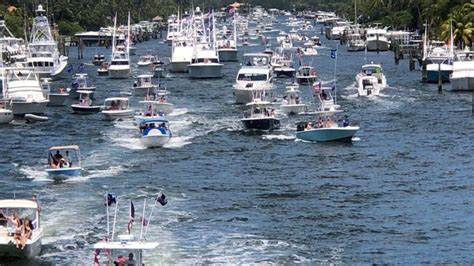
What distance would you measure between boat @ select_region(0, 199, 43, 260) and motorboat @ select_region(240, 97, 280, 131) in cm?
4215

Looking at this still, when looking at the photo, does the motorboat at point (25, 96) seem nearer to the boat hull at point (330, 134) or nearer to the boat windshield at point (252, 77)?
the boat windshield at point (252, 77)

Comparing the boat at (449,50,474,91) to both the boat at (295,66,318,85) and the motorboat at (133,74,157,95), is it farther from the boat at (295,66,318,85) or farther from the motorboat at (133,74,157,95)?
the motorboat at (133,74,157,95)

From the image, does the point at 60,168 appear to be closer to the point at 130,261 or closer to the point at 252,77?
the point at 130,261

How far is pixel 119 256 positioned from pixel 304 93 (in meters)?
83.0

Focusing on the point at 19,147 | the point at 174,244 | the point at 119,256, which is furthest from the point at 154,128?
the point at 119,256

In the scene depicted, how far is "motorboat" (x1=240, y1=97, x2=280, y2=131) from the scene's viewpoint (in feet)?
321

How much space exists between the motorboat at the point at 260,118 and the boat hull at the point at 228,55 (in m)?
85.1

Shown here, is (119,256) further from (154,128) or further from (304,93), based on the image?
(304,93)

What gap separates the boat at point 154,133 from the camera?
88125mm

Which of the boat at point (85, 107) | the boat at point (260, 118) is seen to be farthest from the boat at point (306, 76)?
the boat at point (260, 118)

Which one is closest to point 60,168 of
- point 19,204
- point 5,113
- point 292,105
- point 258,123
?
point 19,204

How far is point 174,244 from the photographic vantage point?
5662 cm

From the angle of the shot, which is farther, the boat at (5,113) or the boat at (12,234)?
the boat at (5,113)

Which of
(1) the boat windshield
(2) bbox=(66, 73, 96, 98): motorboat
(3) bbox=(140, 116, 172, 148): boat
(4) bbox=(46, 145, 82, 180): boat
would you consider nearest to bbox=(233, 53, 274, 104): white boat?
(1) the boat windshield
